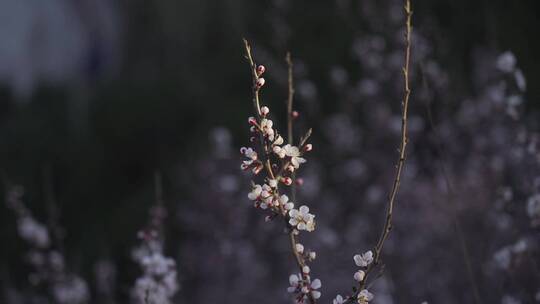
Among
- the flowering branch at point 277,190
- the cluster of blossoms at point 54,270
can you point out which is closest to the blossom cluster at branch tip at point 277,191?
the flowering branch at point 277,190

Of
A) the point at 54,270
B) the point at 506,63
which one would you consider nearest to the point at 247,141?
the point at 54,270

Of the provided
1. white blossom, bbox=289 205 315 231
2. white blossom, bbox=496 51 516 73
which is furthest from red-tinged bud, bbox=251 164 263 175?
white blossom, bbox=496 51 516 73

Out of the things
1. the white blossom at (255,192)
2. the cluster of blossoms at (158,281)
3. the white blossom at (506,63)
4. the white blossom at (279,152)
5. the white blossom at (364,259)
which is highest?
the white blossom at (506,63)

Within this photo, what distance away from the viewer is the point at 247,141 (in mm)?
4852

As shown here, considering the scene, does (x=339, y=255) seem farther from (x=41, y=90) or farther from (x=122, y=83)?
(x=41, y=90)

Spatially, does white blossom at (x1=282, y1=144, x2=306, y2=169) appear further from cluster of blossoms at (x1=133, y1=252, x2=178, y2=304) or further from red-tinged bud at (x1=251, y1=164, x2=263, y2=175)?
cluster of blossoms at (x1=133, y1=252, x2=178, y2=304)

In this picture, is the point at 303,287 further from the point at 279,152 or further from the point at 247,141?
the point at 247,141

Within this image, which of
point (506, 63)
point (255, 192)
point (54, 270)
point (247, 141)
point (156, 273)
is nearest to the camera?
point (255, 192)

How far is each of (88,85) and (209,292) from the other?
3357mm

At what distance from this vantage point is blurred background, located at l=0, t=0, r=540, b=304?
2.68 metres

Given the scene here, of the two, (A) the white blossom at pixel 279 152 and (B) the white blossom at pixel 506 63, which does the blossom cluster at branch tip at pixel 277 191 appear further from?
(B) the white blossom at pixel 506 63

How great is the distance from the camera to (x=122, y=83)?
A: 634 centimetres

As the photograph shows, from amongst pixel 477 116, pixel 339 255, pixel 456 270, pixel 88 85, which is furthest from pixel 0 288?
pixel 88 85

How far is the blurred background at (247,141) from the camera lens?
8.79ft
